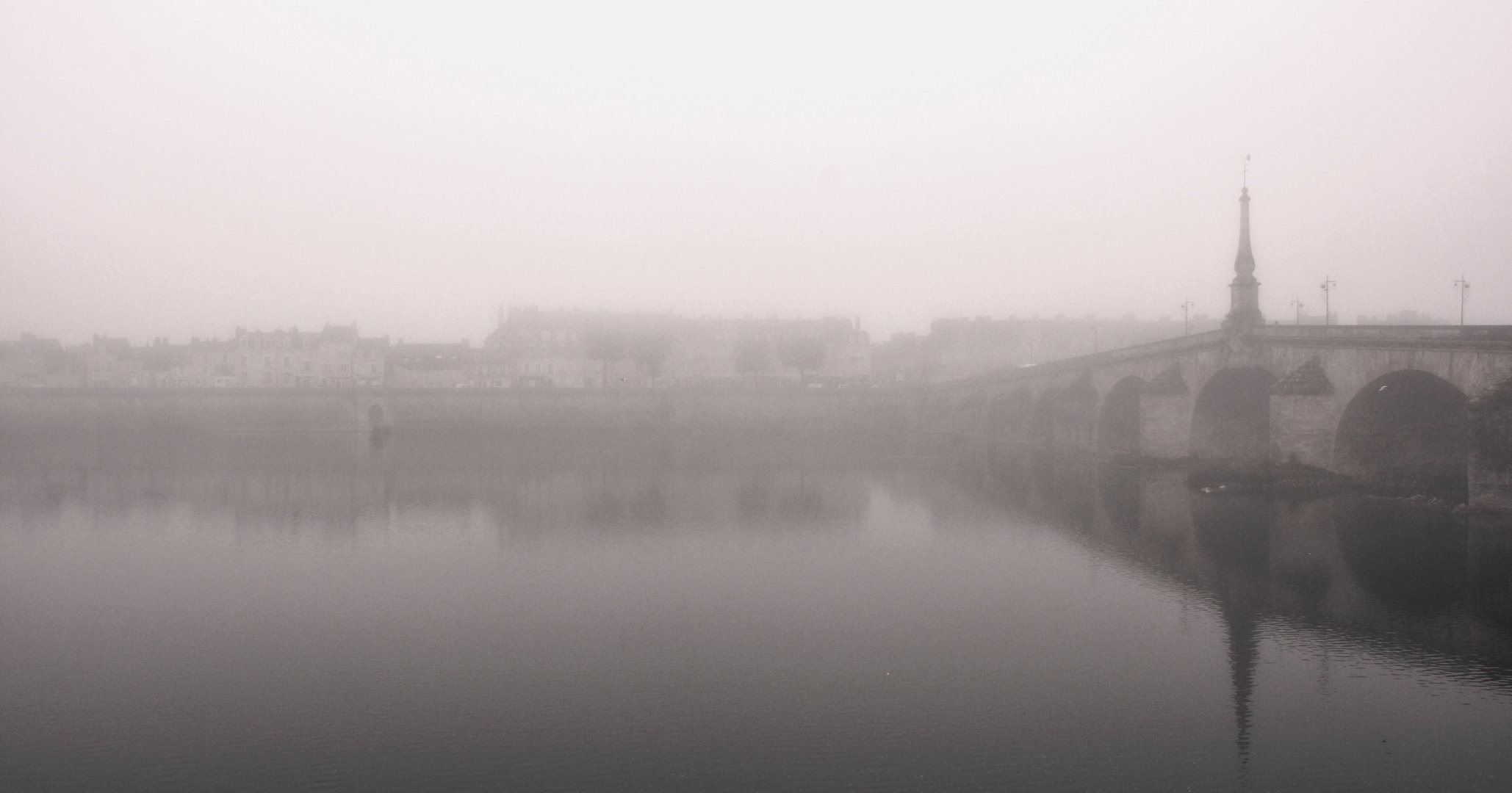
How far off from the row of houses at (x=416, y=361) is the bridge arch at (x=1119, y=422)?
4499 centimetres

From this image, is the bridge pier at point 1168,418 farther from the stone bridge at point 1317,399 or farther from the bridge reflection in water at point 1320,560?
the bridge reflection in water at point 1320,560

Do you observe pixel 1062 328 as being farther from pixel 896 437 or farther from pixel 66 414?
pixel 66 414

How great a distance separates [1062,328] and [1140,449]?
277 ft

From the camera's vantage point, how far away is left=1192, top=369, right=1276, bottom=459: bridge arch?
1468 inches

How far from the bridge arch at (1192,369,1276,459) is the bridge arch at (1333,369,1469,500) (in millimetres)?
7217

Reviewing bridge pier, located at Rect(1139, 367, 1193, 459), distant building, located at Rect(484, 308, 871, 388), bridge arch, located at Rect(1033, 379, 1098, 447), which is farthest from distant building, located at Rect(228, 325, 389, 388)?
bridge pier, located at Rect(1139, 367, 1193, 459)

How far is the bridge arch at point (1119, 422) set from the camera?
4562 cm

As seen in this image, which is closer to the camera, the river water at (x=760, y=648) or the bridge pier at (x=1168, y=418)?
the river water at (x=760, y=648)

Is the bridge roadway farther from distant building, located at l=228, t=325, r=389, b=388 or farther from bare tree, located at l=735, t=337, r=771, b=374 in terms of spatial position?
distant building, located at l=228, t=325, r=389, b=388

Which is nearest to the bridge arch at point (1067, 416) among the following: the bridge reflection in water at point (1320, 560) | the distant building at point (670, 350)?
the bridge reflection in water at point (1320, 560)

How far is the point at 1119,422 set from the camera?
153 feet

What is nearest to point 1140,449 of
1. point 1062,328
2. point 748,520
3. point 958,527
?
point 958,527

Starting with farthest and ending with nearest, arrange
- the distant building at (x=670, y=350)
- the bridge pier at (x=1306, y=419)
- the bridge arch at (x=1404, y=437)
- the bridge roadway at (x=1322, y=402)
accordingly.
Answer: the distant building at (x=670, y=350)
the bridge pier at (x=1306, y=419)
the bridge arch at (x=1404, y=437)
the bridge roadway at (x=1322, y=402)

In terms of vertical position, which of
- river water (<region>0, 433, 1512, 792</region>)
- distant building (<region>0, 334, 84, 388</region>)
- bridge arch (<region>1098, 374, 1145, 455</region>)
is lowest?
river water (<region>0, 433, 1512, 792</region>)
